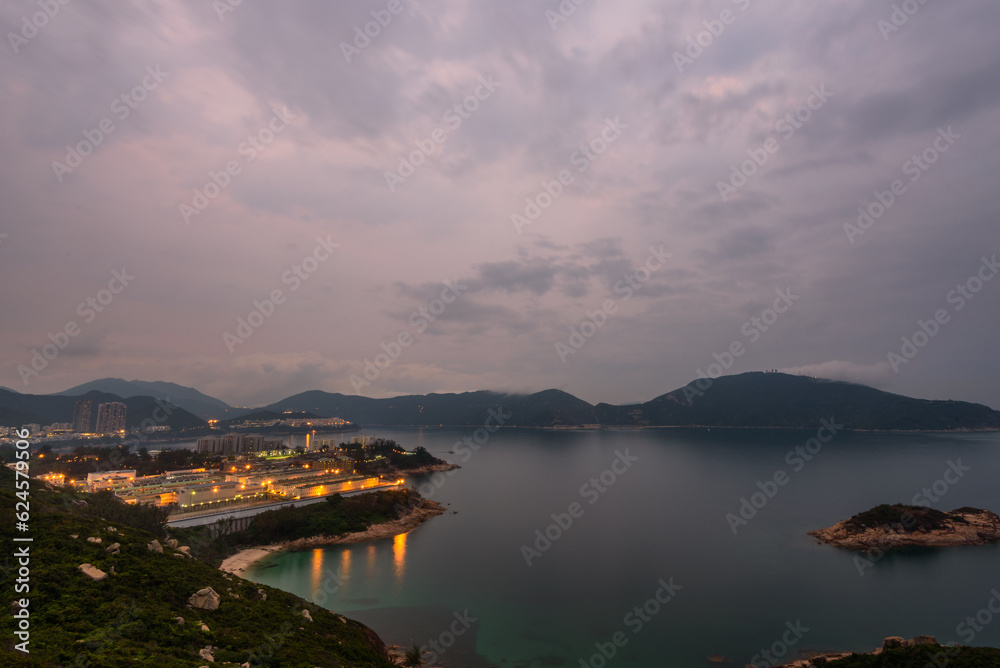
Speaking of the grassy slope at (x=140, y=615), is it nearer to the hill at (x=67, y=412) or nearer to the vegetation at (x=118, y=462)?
the vegetation at (x=118, y=462)

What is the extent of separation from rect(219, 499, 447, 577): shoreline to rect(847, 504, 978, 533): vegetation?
145ft

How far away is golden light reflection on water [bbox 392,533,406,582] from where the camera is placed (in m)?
34.7

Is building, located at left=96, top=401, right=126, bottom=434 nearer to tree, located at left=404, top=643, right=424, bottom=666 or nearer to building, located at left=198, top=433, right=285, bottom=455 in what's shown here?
building, located at left=198, top=433, right=285, bottom=455

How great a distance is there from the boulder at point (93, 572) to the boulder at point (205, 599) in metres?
2.61

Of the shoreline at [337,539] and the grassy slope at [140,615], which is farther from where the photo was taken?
the shoreline at [337,539]

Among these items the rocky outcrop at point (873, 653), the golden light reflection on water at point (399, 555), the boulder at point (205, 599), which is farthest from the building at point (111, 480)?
the rocky outcrop at point (873, 653)

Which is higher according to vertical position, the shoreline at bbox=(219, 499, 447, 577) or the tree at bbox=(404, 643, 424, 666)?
the tree at bbox=(404, 643, 424, 666)

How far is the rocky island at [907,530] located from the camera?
4128cm

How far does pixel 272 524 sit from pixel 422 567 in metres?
15.1

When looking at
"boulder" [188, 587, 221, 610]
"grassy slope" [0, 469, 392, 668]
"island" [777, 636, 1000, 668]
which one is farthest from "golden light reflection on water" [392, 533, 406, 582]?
"island" [777, 636, 1000, 668]

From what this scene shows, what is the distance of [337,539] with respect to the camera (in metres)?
41.5

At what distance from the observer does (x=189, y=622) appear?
13328mm

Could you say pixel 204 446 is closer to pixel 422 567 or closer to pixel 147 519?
pixel 147 519

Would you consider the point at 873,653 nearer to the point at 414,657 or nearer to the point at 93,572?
the point at 414,657
